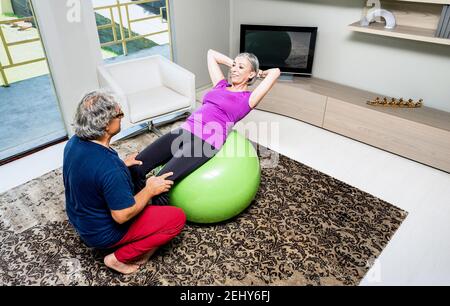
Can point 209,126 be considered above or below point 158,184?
above

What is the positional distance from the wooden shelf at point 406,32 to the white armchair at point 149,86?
172 cm

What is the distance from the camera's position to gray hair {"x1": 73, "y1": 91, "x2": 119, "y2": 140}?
4.87ft

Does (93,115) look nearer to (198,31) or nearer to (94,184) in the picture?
(94,184)

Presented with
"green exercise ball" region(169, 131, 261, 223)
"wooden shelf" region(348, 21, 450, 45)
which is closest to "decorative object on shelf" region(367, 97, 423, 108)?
"wooden shelf" region(348, 21, 450, 45)

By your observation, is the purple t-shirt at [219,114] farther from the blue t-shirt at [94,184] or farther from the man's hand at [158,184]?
the blue t-shirt at [94,184]

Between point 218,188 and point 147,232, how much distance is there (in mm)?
500

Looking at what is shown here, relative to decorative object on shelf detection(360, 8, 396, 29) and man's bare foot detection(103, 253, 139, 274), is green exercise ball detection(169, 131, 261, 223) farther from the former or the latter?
decorative object on shelf detection(360, 8, 396, 29)

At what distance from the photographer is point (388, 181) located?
2.74 metres

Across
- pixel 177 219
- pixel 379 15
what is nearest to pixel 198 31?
pixel 379 15

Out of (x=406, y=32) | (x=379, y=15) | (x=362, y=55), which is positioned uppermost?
A: (x=379, y=15)

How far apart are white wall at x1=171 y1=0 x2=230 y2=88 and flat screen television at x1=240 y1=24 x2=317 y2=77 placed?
2.09 feet

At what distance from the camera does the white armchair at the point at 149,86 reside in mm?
2969

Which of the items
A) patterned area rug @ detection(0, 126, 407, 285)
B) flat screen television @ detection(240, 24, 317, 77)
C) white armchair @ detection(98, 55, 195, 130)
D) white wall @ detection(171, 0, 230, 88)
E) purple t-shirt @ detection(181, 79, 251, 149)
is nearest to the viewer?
patterned area rug @ detection(0, 126, 407, 285)

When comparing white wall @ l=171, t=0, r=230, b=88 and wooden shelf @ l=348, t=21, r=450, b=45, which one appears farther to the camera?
white wall @ l=171, t=0, r=230, b=88
